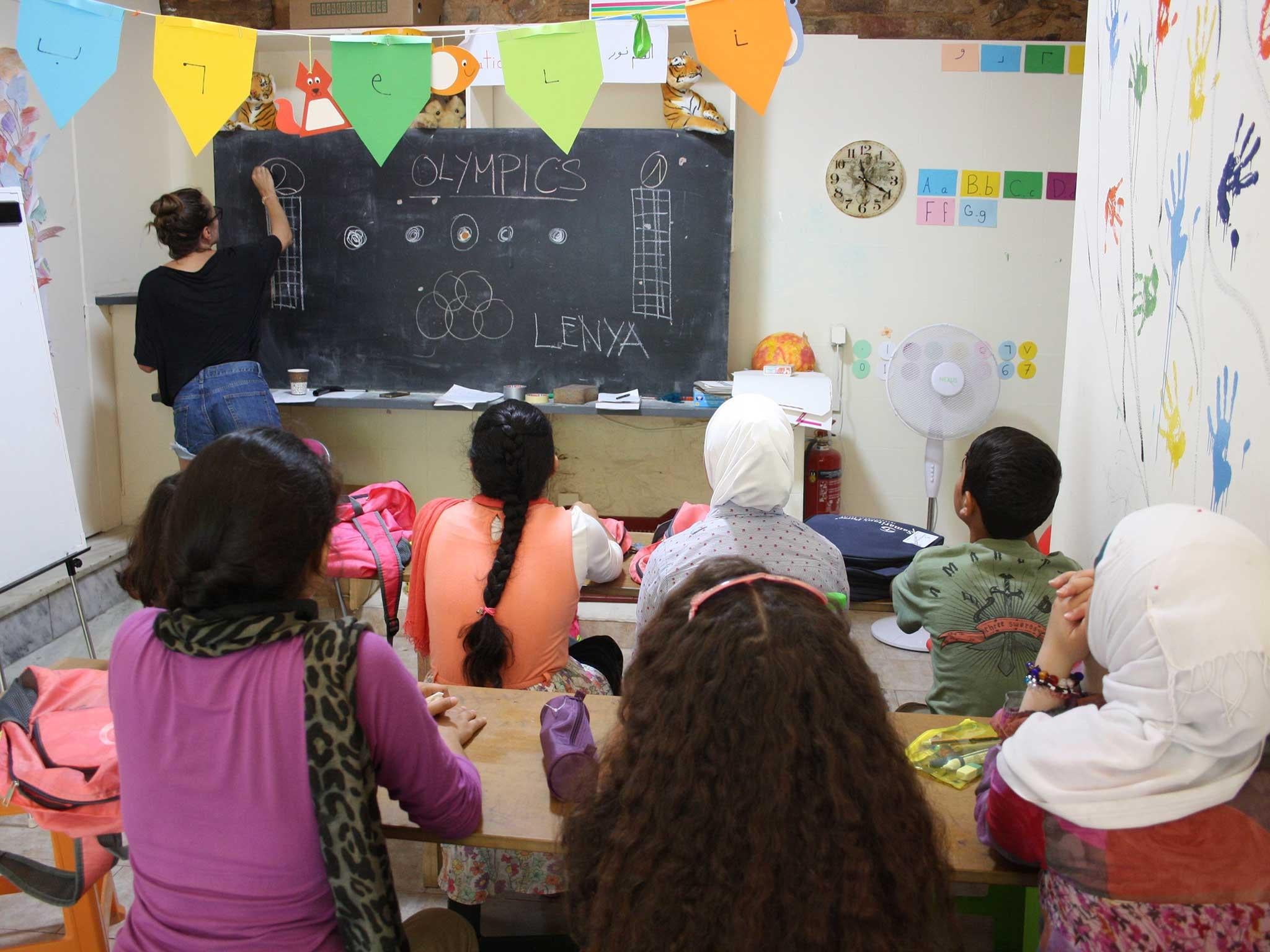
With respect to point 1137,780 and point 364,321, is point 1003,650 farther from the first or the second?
point 364,321

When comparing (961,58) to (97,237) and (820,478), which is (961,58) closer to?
(820,478)

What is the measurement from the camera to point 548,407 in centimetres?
436

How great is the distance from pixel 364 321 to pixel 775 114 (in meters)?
2.01

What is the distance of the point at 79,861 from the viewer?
1.75 m

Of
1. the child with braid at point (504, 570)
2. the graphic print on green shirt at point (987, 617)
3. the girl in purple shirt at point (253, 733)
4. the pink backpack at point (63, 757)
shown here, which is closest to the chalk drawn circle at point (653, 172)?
the child with braid at point (504, 570)

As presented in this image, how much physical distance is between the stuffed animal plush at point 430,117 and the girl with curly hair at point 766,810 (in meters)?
3.80

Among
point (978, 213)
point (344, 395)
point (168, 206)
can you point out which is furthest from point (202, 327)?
point (978, 213)

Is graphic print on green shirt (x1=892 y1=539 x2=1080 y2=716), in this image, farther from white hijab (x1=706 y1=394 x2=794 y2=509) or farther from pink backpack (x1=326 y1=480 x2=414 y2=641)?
pink backpack (x1=326 y1=480 x2=414 y2=641)

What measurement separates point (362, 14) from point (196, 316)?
5.16 feet

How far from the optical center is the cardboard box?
4.36 metres

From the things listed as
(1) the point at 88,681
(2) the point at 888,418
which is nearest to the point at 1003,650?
(1) the point at 88,681

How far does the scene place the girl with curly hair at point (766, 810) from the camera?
3.41 feet

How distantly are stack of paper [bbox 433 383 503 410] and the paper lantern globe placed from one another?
1165 mm

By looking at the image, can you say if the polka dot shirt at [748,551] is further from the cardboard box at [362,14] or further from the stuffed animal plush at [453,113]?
the cardboard box at [362,14]
